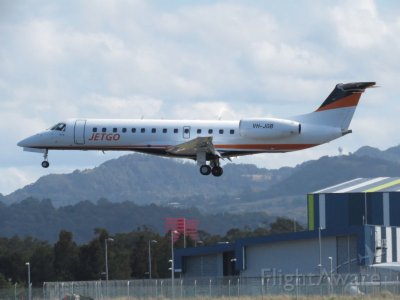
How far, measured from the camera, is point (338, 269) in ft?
258

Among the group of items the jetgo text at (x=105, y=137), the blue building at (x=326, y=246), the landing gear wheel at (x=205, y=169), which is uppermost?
the jetgo text at (x=105, y=137)

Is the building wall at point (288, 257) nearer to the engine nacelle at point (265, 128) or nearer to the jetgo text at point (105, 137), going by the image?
the engine nacelle at point (265, 128)

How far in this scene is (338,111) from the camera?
71750 millimetres

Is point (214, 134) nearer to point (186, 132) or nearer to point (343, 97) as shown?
point (186, 132)

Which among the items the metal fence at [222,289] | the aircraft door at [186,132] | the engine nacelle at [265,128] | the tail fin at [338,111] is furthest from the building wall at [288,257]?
the aircraft door at [186,132]

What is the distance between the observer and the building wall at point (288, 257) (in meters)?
80.1

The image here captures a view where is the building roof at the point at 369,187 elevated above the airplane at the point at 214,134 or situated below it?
below

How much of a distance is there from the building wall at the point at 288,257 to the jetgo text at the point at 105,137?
54.5ft

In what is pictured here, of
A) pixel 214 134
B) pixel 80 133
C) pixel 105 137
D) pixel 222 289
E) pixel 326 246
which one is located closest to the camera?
pixel 222 289

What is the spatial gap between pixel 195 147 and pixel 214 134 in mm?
1442

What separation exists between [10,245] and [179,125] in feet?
272

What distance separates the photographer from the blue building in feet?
258

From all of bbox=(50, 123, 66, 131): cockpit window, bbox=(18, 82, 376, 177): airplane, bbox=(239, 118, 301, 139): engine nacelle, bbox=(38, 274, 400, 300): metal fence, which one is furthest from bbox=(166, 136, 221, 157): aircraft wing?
bbox=(38, 274, 400, 300): metal fence

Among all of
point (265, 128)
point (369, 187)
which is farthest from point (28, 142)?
point (369, 187)
